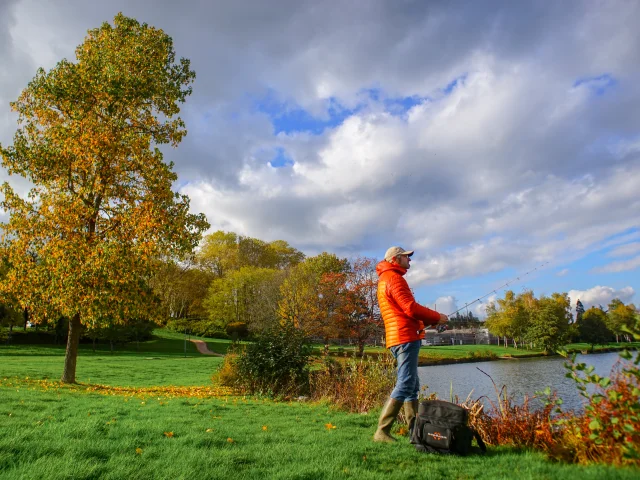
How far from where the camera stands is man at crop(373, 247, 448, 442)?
5.10 m

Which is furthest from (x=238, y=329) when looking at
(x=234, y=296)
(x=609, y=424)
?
(x=609, y=424)

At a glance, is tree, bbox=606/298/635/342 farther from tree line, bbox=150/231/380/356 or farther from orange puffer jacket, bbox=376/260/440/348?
tree line, bbox=150/231/380/356

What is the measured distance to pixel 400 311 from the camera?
521 centimetres

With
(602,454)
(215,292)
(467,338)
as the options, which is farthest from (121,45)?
(467,338)

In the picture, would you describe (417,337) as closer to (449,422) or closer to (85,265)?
(449,422)

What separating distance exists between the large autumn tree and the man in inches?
377

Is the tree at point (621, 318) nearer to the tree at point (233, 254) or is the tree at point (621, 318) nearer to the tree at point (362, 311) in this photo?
the tree at point (362, 311)

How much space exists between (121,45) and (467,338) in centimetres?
8548

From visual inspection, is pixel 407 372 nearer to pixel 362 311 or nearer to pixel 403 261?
pixel 403 261

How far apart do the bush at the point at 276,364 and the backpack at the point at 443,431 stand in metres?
6.60

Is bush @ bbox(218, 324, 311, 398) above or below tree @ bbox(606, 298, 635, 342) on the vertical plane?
below

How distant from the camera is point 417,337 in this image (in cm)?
518

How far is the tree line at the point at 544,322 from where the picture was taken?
1928 inches

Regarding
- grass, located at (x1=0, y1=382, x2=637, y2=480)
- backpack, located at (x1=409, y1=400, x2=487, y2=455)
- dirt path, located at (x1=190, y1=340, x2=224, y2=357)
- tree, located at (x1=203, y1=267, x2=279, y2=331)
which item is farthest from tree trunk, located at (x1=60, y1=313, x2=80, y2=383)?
tree, located at (x1=203, y1=267, x2=279, y2=331)
